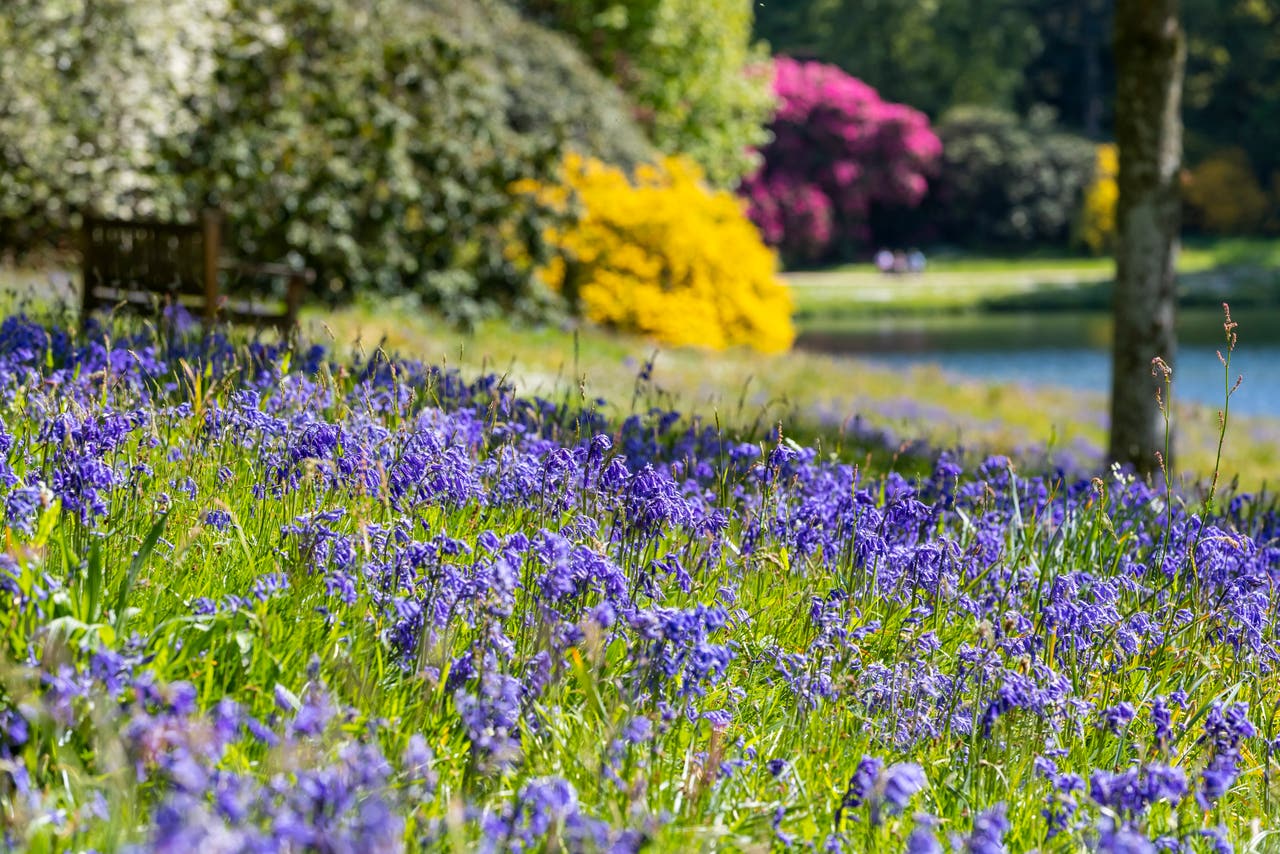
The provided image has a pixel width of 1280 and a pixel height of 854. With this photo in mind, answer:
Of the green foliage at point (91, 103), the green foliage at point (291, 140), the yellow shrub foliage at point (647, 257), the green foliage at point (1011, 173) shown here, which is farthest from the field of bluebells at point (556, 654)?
the green foliage at point (1011, 173)

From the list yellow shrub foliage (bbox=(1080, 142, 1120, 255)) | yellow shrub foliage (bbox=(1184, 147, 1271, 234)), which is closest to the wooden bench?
yellow shrub foliage (bbox=(1080, 142, 1120, 255))

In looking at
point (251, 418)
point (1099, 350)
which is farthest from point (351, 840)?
point (1099, 350)

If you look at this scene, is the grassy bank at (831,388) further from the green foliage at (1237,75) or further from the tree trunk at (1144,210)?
the green foliage at (1237,75)

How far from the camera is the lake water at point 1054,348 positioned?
25.5m

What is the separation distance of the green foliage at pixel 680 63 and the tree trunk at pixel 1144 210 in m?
20.2

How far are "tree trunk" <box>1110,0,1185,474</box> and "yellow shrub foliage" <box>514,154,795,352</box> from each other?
9.29m

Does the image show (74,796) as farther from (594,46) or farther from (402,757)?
(594,46)

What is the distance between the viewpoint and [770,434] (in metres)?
5.66

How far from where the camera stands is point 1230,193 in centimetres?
5978

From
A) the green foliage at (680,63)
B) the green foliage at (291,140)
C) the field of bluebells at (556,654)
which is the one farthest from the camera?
the green foliage at (680,63)

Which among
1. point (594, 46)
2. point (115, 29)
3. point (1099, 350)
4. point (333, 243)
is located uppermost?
point (594, 46)

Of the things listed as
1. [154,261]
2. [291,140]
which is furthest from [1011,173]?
[154,261]

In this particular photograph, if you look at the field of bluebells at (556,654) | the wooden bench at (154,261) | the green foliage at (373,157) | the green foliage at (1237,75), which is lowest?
the field of bluebells at (556,654)

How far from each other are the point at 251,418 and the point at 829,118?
5494cm
